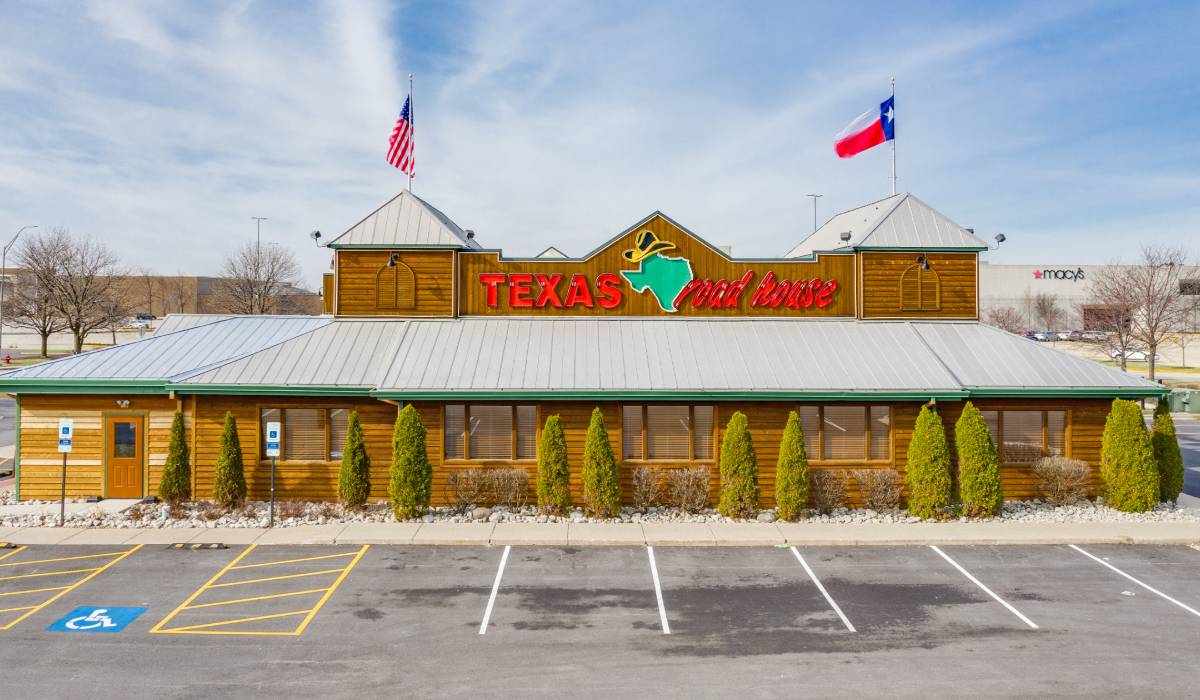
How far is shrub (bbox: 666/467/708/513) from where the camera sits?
19.3 metres

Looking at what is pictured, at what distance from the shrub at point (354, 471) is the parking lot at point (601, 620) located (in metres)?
2.49

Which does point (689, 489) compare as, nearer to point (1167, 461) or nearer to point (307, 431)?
point (307, 431)

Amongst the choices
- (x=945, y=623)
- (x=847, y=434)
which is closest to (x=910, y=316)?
(x=847, y=434)

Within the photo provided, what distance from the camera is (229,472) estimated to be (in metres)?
19.0

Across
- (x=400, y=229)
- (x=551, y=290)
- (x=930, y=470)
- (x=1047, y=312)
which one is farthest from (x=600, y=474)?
(x=1047, y=312)

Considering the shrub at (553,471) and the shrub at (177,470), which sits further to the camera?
the shrub at (177,470)

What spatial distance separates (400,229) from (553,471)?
9479 millimetres

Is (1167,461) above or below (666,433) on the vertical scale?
below

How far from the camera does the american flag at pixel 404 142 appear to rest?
2353cm

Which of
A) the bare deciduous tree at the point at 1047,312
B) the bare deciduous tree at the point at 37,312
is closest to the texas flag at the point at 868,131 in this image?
the bare deciduous tree at the point at 37,312

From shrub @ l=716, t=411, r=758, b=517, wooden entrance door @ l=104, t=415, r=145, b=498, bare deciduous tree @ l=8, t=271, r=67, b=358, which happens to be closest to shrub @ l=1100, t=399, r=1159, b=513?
shrub @ l=716, t=411, r=758, b=517

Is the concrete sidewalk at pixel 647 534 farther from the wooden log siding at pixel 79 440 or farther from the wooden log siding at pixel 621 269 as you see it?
the wooden log siding at pixel 621 269

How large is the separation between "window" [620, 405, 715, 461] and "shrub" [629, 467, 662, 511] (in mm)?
529

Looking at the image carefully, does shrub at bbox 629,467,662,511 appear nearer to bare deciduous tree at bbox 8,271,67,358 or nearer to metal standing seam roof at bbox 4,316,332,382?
metal standing seam roof at bbox 4,316,332,382
